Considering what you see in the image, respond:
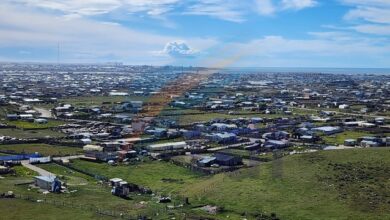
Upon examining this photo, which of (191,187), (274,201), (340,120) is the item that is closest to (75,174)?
(191,187)

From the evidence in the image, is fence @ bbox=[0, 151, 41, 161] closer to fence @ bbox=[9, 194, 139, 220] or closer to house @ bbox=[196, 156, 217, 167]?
fence @ bbox=[9, 194, 139, 220]

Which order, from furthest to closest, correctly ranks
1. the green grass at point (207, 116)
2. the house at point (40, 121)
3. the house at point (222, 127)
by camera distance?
the green grass at point (207, 116)
the house at point (40, 121)
the house at point (222, 127)

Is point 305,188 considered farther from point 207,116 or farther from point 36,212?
point 207,116

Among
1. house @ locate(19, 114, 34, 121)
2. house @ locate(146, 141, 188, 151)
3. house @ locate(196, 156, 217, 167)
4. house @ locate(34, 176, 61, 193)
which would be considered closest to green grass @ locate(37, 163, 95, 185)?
house @ locate(34, 176, 61, 193)

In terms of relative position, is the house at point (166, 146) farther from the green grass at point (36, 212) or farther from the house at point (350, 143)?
the green grass at point (36, 212)

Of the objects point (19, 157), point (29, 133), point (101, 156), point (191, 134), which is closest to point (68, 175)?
point (101, 156)

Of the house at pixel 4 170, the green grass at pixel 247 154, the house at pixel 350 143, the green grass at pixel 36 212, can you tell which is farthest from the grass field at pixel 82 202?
the house at pixel 350 143
